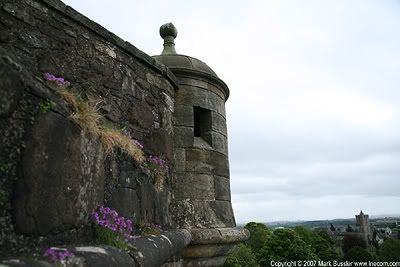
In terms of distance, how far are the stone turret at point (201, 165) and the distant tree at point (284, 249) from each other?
18.0 metres

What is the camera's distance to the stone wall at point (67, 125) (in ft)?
4.97

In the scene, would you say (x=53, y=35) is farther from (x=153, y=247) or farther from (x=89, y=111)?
(x=153, y=247)

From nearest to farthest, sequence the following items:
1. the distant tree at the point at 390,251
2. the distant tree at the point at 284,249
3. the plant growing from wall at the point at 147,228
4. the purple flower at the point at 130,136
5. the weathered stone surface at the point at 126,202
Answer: the weathered stone surface at the point at 126,202 < the plant growing from wall at the point at 147,228 < the purple flower at the point at 130,136 < the distant tree at the point at 284,249 < the distant tree at the point at 390,251

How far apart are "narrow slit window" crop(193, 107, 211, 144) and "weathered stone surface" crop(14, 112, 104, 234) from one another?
341cm

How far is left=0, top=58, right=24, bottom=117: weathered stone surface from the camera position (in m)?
1.43

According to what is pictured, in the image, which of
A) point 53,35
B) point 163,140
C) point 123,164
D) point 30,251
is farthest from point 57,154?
point 163,140

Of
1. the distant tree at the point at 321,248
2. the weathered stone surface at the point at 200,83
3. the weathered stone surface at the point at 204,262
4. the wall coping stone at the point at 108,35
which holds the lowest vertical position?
the distant tree at the point at 321,248

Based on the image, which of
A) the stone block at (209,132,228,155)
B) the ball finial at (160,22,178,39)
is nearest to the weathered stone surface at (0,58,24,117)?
the stone block at (209,132,228,155)

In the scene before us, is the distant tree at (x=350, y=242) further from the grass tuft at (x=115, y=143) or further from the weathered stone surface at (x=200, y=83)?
the grass tuft at (x=115, y=143)

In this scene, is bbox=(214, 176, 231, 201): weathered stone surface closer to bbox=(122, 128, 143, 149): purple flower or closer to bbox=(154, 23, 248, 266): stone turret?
bbox=(154, 23, 248, 266): stone turret

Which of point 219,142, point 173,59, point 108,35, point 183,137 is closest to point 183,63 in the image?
point 173,59

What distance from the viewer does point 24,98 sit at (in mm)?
1575

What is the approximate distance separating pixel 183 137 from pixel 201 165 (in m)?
0.47

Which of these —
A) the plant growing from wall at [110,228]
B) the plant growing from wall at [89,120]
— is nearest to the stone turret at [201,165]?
the plant growing from wall at [89,120]
